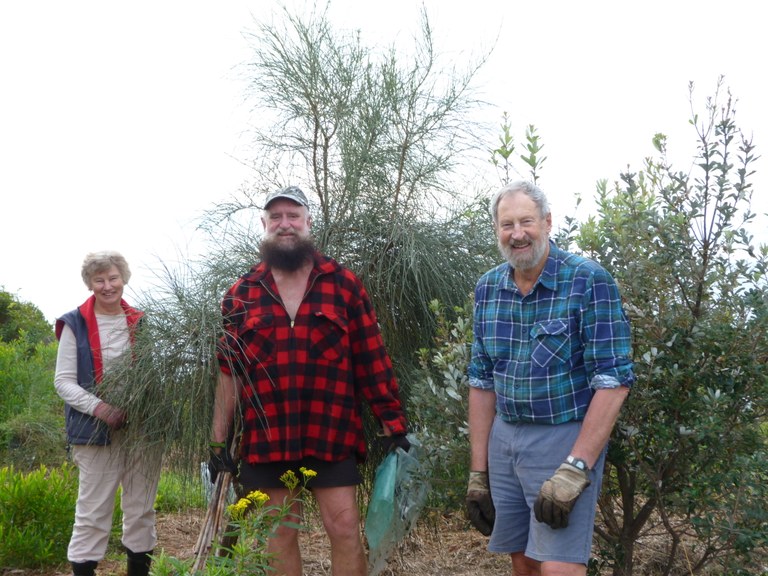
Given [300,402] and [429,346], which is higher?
[429,346]

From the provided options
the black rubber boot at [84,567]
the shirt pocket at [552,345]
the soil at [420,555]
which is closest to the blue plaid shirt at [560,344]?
the shirt pocket at [552,345]

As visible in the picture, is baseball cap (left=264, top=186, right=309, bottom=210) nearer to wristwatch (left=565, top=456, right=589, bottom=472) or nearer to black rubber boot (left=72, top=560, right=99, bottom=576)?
wristwatch (left=565, top=456, right=589, bottom=472)

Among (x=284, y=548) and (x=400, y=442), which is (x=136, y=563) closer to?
(x=284, y=548)

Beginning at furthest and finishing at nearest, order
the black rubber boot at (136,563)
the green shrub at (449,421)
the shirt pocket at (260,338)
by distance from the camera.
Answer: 1. the black rubber boot at (136,563)
2. the shirt pocket at (260,338)
3. the green shrub at (449,421)

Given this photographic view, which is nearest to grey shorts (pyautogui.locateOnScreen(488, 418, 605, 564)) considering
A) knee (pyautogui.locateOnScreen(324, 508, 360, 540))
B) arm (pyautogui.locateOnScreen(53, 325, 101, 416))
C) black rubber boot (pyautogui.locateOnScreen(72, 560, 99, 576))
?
knee (pyautogui.locateOnScreen(324, 508, 360, 540))

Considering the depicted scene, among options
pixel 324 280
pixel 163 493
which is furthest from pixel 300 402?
pixel 163 493

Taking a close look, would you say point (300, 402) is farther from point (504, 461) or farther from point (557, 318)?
point (557, 318)

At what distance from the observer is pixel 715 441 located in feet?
10.6

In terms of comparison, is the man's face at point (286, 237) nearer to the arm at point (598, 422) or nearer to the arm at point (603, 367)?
the arm at point (603, 367)

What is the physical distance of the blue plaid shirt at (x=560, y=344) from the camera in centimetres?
279

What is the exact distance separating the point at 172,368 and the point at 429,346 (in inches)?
56.4

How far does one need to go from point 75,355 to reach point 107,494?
744 mm

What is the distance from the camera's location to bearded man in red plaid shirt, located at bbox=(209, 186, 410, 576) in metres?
3.66

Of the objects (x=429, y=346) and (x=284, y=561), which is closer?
(x=284, y=561)
